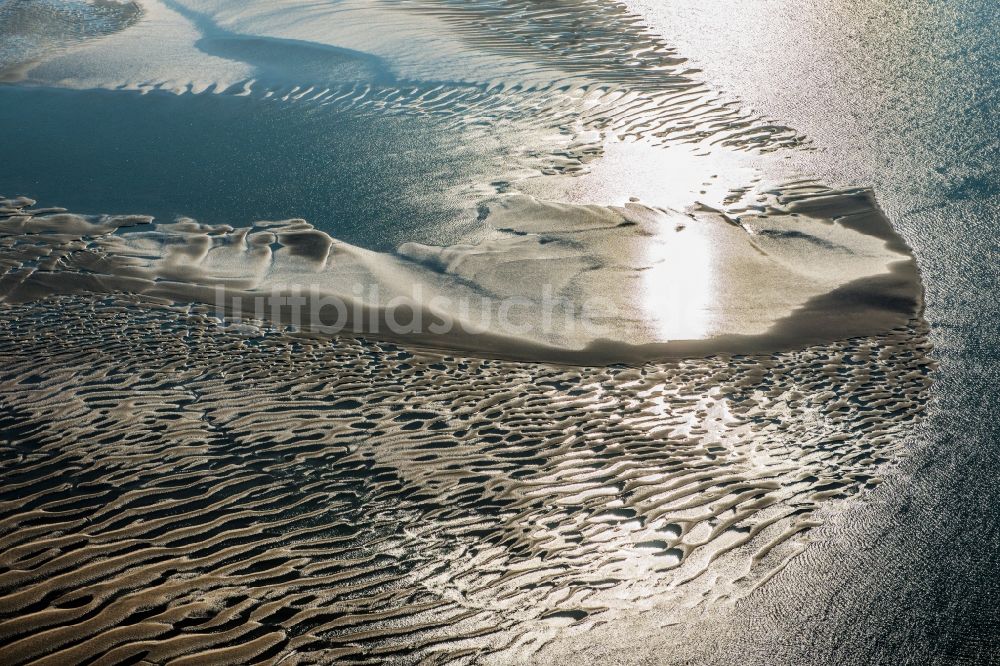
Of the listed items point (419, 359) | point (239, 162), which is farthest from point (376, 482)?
point (239, 162)

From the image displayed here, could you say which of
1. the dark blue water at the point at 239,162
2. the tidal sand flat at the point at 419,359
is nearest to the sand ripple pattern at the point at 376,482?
the tidal sand flat at the point at 419,359

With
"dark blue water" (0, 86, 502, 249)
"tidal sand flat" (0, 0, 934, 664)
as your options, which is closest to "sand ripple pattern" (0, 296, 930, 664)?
"tidal sand flat" (0, 0, 934, 664)

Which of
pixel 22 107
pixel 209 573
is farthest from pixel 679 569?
pixel 22 107

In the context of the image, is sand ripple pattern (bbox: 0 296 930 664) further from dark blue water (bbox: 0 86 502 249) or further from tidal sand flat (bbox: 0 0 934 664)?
dark blue water (bbox: 0 86 502 249)

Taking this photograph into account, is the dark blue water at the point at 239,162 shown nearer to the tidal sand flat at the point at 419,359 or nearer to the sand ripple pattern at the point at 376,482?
Result: the tidal sand flat at the point at 419,359

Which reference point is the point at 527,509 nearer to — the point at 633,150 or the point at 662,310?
the point at 662,310

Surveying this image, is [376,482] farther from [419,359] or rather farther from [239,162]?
[239,162]

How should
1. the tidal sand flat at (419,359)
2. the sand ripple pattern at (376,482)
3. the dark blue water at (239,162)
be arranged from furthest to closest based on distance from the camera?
the dark blue water at (239,162)
the tidal sand flat at (419,359)
the sand ripple pattern at (376,482)
